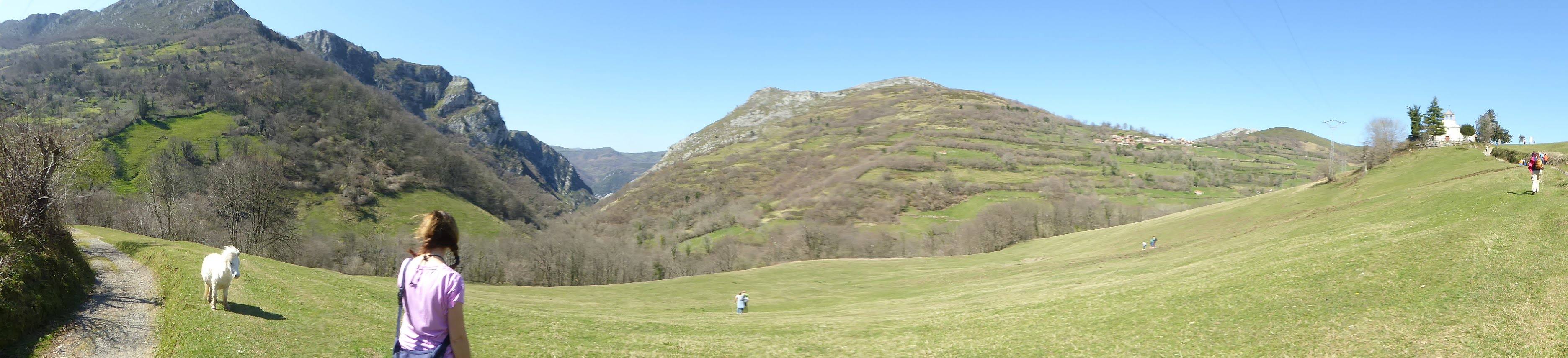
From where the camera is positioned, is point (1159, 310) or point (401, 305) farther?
point (1159, 310)

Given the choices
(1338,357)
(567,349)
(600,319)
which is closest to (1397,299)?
(1338,357)

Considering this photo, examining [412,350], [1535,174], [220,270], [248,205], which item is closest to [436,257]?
[412,350]

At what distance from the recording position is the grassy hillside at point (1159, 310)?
16.8 meters

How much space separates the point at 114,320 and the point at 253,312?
11.0 feet

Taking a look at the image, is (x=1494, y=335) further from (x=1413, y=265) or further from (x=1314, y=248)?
(x=1314, y=248)

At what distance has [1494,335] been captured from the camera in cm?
1490

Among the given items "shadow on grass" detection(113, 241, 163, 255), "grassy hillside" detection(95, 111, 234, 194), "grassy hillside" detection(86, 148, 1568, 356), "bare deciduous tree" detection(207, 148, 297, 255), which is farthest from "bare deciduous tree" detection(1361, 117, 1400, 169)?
"grassy hillside" detection(95, 111, 234, 194)

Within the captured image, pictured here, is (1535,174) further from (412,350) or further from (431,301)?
(412,350)

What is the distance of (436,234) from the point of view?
19.8 ft

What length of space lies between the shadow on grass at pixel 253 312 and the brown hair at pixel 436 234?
21.0 meters

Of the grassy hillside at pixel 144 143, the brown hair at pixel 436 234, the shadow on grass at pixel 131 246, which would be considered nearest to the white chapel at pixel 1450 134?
the brown hair at pixel 436 234

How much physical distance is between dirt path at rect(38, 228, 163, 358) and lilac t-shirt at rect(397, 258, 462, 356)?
57.9 ft

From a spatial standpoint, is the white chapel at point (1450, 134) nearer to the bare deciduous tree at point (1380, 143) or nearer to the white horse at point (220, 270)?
the bare deciduous tree at point (1380, 143)

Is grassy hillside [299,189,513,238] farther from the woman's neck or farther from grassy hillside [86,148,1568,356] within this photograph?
the woman's neck
